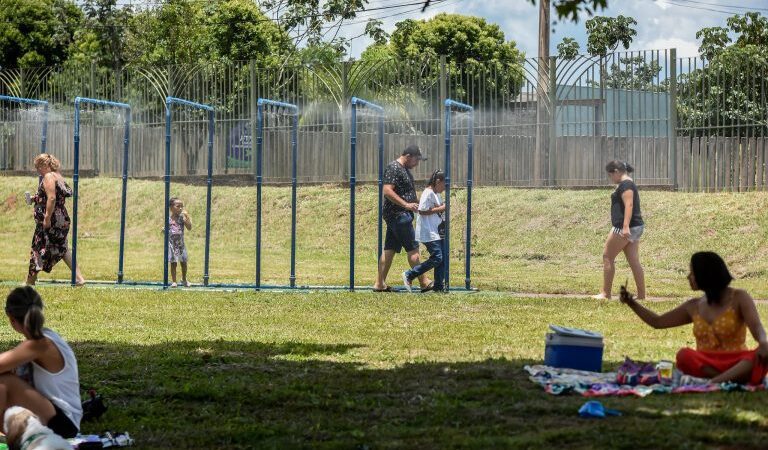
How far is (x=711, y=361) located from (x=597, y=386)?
0.68 metres

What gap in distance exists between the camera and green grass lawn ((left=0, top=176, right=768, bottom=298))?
20.2 meters

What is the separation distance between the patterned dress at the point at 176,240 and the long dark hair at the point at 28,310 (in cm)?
1051

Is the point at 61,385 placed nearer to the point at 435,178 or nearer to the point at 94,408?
the point at 94,408

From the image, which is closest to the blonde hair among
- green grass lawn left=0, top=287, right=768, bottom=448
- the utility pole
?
green grass lawn left=0, top=287, right=768, bottom=448

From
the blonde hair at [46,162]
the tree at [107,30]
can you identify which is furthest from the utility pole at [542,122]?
the tree at [107,30]

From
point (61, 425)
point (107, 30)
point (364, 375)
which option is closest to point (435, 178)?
point (364, 375)

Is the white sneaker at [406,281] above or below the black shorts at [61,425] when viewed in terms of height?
above

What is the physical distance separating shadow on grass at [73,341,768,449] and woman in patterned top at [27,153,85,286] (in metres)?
6.41

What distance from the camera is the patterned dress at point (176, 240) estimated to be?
17438 mm

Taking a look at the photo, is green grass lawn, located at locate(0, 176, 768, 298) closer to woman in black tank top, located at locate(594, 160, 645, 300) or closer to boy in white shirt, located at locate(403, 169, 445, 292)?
woman in black tank top, located at locate(594, 160, 645, 300)

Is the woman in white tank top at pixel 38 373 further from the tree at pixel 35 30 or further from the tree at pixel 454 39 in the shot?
the tree at pixel 454 39

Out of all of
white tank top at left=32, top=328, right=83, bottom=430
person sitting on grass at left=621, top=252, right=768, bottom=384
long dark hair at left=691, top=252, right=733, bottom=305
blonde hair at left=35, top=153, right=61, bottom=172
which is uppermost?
blonde hair at left=35, top=153, right=61, bottom=172

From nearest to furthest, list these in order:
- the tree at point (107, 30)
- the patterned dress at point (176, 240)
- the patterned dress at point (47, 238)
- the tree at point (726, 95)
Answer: the patterned dress at point (47, 238) < the patterned dress at point (176, 240) < the tree at point (726, 95) < the tree at point (107, 30)

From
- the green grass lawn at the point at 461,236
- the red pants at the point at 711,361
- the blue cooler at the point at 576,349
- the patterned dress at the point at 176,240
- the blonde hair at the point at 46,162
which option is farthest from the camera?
the green grass lawn at the point at 461,236
